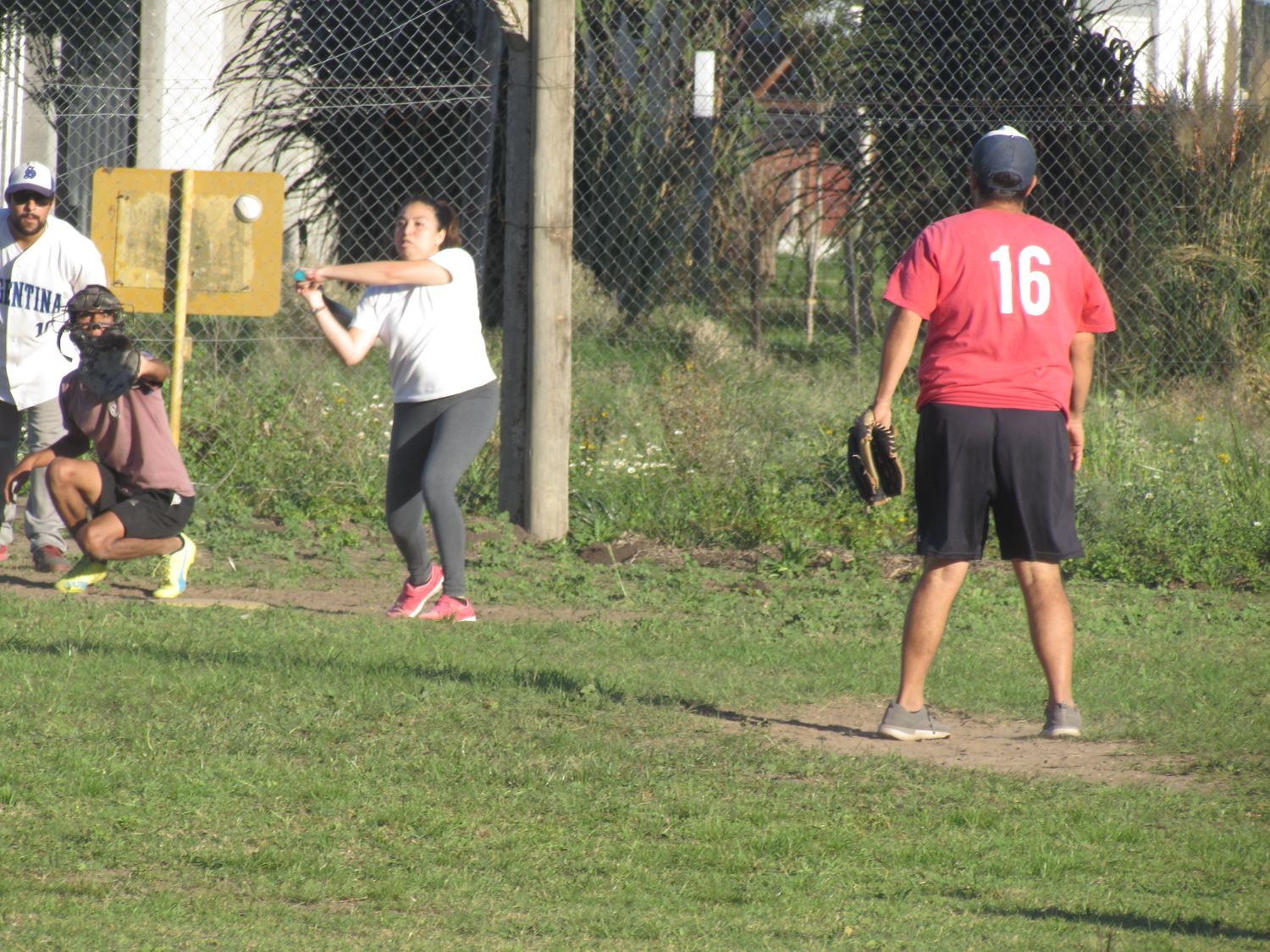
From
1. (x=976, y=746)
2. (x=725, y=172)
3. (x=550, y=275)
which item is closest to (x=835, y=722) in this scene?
(x=976, y=746)

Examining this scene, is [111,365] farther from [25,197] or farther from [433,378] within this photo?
[433,378]

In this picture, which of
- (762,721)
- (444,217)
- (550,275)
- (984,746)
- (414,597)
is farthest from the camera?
(550,275)

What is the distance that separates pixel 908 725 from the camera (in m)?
5.13

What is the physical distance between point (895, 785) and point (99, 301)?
4.32m

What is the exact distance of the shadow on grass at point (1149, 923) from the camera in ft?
11.4

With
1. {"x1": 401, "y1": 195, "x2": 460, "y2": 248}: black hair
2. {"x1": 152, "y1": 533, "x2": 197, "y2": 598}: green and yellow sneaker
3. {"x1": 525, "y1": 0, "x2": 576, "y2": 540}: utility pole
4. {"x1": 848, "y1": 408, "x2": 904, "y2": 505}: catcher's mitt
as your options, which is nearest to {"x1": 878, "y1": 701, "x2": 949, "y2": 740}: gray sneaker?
{"x1": 848, "y1": 408, "x2": 904, "y2": 505}: catcher's mitt

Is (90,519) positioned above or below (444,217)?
below

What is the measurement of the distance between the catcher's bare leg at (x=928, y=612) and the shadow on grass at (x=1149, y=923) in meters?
1.54

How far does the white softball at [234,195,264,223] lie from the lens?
8.13 m

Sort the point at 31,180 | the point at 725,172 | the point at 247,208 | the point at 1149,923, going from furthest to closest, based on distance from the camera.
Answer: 1. the point at 725,172
2. the point at 247,208
3. the point at 31,180
4. the point at 1149,923

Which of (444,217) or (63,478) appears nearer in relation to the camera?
(444,217)

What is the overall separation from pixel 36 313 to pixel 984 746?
4.97m

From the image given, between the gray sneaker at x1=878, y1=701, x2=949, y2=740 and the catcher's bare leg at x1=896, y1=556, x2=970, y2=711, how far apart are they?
3.8 inches

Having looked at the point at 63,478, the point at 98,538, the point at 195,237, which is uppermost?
the point at 195,237
